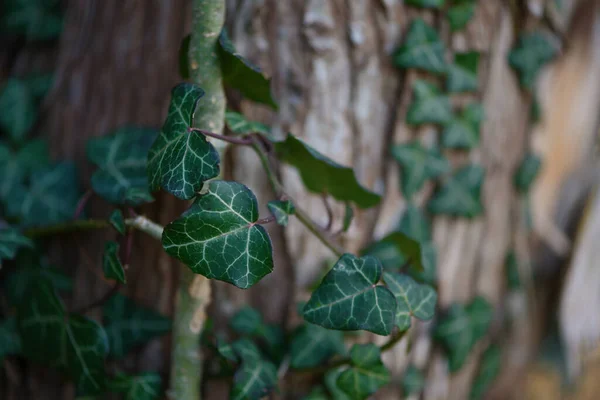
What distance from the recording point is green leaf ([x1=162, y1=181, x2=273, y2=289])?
1.85 feet

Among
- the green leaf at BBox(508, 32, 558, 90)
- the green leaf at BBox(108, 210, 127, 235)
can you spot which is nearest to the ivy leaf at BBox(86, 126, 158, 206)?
the green leaf at BBox(108, 210, 127, 235)

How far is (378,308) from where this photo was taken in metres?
0.60

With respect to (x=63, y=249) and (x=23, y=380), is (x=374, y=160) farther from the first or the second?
Answer: (x=23, y=380)

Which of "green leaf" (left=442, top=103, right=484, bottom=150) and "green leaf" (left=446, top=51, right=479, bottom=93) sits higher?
"green leaf" (left=446, top=51, right=479, bottom=93)

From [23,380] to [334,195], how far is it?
68cm

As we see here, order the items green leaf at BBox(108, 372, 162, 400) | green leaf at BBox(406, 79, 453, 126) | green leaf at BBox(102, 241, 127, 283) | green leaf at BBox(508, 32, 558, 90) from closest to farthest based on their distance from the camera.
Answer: green leaf at BBox(102, 241, 127, 283), green leaf at BBox(108, 372, 162, 400), green leaf at BBox(406, 79, 453, 126), green leaf at BBox(508, 32, 558, 90)

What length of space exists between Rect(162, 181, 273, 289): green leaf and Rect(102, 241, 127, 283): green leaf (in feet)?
0.45

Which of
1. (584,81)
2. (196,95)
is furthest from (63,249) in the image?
(584,81)

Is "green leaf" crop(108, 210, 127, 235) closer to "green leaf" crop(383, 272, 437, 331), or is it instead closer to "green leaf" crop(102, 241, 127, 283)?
"green leaf" crop(102, 241, 127, 283)

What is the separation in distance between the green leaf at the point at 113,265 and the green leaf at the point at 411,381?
22.8 inches

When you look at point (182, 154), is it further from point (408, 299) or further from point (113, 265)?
point (408, 299)

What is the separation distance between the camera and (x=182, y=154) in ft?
1.90

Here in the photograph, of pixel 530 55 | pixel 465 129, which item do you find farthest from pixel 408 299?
pixel 530 55

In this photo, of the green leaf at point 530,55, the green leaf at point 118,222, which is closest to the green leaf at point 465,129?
the green leaf at point 530,55
